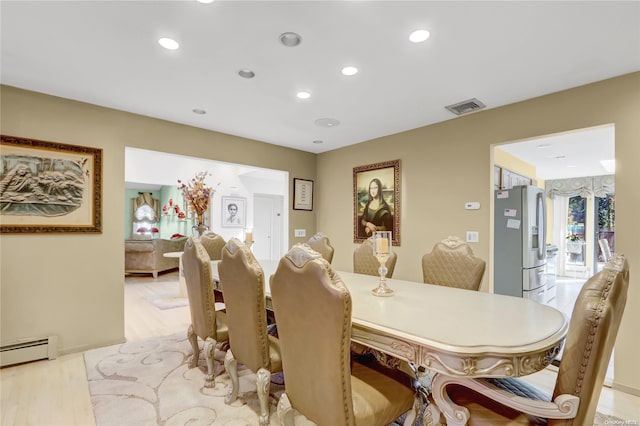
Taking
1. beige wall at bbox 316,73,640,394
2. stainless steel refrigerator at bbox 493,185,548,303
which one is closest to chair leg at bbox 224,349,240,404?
beige wall at bbox 316,73,640,394

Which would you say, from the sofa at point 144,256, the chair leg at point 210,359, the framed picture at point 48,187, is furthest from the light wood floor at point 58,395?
the sofa at point 144,256

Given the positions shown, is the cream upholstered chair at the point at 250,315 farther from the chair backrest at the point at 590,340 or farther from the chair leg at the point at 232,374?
the chair backrest at the point at 590,340

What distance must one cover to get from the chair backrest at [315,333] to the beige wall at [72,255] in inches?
106

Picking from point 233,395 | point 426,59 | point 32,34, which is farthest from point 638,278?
point 32,34

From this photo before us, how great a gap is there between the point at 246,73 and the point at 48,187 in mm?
2188

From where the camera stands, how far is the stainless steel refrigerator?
3797mm

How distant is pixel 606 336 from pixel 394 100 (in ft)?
8.23

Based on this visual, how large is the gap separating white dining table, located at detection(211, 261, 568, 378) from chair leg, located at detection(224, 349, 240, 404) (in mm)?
980

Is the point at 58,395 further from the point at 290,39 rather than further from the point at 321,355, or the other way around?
the point at 290,39

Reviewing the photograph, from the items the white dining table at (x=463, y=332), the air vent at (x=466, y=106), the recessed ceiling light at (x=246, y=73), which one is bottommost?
the white dining table at (x=463, y=332)

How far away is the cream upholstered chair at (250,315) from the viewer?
1763 millimetres

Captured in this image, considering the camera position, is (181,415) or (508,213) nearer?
(181,415)

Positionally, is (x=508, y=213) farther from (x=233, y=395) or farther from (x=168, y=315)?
(x=168, y=315)

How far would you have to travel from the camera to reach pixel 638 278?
2.37 metres
